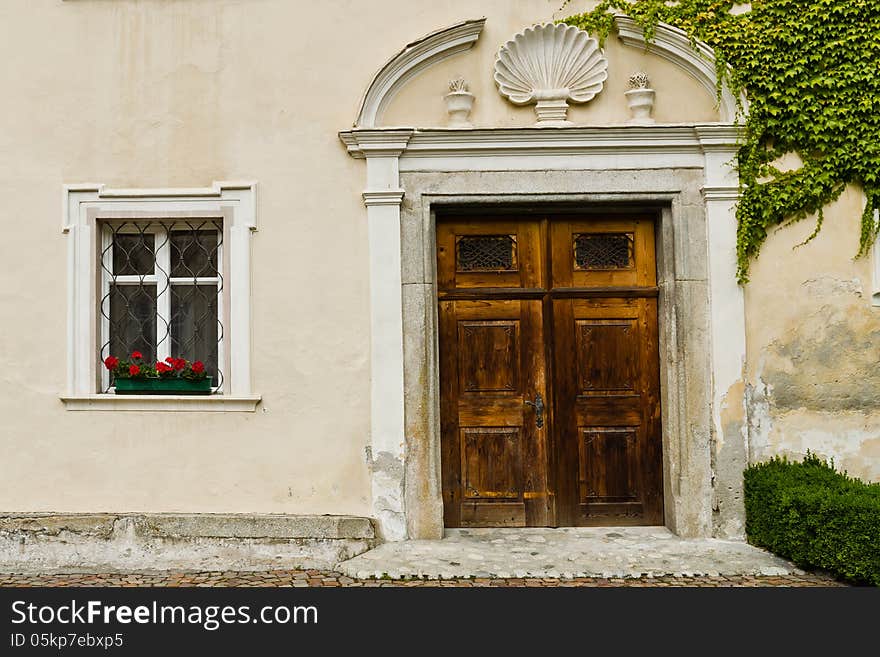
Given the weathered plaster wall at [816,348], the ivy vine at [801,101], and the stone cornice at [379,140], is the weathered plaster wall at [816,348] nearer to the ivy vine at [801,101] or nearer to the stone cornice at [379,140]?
the ivy vine at [801,101]

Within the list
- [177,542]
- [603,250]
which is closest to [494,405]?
[603,250]

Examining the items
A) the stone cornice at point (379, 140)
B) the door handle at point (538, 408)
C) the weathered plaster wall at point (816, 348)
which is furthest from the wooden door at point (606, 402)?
the stone cornice at point (379, 140)

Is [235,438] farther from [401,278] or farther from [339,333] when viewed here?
[401,278]

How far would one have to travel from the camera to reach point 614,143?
6371mm

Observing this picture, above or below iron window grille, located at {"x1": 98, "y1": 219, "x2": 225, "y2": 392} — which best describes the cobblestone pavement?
below

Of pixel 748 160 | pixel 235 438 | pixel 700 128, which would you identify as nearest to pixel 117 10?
pixel 235 438

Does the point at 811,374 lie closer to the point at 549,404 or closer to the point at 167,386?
the point at 549,404

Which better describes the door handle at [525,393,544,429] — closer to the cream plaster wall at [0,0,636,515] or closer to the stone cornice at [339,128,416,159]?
the cream plaster wall at [0,0,636,515]

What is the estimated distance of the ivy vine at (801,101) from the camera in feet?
20.5

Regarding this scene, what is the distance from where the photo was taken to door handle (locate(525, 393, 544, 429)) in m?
6.56

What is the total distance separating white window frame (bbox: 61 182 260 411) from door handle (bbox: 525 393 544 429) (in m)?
2.05

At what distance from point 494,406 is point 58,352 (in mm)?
3238

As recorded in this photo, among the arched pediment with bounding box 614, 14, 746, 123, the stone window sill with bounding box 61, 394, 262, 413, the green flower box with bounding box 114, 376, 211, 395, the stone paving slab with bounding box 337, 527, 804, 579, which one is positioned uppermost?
the arched pediment with bounding box 614, 14, 746, 123

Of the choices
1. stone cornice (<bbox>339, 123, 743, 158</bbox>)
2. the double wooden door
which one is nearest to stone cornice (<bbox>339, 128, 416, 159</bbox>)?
stone cornice (<bbox>339, 123, 743, 158</bbox>)
